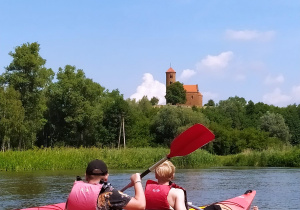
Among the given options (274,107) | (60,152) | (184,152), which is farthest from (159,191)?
(274,107)

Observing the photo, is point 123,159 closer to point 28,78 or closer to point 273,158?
point 273,158

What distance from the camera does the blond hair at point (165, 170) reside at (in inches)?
195

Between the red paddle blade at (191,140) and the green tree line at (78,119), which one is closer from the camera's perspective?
the red paddle blade at (191,140)

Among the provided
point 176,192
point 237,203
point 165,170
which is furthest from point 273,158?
point 165,170

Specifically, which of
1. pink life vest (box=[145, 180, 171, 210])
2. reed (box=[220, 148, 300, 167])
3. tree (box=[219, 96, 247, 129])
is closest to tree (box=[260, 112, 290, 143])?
tree (box=[219, 96, 247, 129])

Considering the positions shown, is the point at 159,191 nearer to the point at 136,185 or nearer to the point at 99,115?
the point at 136,185

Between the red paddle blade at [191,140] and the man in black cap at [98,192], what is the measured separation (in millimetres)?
1578

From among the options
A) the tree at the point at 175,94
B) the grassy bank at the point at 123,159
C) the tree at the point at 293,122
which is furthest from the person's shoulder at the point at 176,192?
the tree at the point at 175,94

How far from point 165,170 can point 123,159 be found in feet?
72.8

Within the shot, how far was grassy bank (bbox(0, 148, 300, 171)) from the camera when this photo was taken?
23719mm

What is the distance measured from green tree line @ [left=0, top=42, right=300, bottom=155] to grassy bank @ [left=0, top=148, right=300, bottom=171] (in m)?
12.6

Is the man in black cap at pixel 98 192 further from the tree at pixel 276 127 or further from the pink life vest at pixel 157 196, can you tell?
the tree at pixel 276 127

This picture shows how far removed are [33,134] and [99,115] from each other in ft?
27.1

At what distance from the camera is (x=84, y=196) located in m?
4.31
